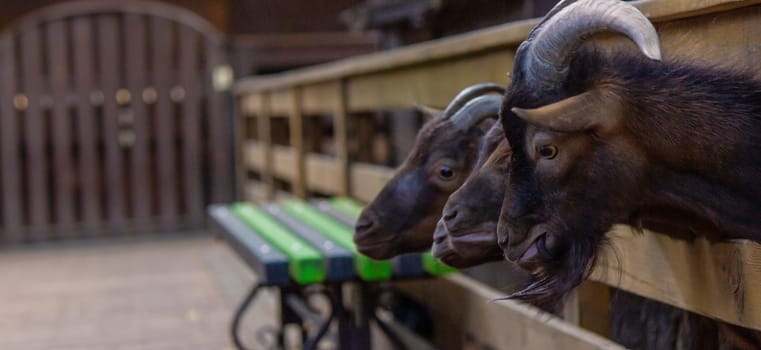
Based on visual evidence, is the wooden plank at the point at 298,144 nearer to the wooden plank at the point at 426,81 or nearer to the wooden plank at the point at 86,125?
the wooden plank at the point at 426,81

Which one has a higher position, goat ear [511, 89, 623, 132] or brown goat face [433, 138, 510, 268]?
goat ear [511, 89, 623, 132]

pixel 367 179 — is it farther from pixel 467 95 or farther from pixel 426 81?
pixel 467 95

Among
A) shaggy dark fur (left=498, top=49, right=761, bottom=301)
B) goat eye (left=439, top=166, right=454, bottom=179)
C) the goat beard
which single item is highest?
shaggy dark fur (left=498, top=49, right=761, bottom=301)

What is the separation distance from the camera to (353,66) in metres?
5.90

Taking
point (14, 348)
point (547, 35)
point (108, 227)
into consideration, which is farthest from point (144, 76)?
point (547, 35)

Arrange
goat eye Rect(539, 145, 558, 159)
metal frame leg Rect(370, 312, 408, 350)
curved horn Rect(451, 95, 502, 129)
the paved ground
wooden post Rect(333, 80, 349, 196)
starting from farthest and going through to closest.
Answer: wooden post Rect(333, 80, 349, 196), the paved ground, metal frame leg Rect(370, 312, 408, 350), curved horn Rect(451, 95, 502, 129), goat eye Rect(539, 145, 558, 159)

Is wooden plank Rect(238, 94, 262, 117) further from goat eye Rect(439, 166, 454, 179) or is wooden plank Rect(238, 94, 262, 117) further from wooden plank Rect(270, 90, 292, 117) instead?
goat eye Rect(439, 166, 454, 179)

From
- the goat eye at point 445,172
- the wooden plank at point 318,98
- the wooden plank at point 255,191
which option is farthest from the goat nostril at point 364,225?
the wooden plank at point 255,191

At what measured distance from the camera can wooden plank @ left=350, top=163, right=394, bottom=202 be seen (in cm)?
554

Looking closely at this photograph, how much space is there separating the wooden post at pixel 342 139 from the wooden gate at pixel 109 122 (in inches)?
178

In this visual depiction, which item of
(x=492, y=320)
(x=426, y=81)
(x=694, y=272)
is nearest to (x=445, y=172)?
(x=492, y=320)

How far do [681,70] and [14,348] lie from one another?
4378 millimetres

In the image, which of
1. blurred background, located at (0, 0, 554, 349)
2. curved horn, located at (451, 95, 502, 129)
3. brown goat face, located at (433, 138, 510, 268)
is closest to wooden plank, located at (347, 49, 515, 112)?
curved horn, located at (451, 95, 502, 129)

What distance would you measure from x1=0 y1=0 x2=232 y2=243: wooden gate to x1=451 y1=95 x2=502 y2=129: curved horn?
7.47 m
